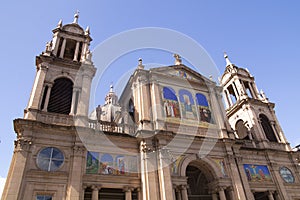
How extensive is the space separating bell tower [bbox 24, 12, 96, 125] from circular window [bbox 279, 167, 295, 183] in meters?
18.5

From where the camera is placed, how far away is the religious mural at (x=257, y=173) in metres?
19.5

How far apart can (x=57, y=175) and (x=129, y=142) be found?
5.34 metres

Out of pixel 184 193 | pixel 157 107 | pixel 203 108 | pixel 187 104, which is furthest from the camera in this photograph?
pixel 203 108

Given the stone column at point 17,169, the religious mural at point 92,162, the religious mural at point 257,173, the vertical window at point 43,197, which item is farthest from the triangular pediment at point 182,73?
the vertical window at point 43,197

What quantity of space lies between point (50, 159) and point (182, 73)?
14.8m

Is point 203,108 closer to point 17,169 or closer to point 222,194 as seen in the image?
point 222,194

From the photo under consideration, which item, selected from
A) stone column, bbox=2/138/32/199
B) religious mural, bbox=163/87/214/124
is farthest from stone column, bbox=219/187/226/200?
stone column, bbox=2/138/32/199

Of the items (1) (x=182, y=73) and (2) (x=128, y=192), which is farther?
(1) (x=182, y=73)

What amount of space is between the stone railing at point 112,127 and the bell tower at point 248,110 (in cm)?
1312

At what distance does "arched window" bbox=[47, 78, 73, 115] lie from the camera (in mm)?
17625

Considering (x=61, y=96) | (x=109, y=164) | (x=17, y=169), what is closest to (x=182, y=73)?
(x=61, y=96)

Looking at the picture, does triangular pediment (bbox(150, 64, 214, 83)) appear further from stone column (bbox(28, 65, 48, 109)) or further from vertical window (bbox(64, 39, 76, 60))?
stone column (bbox(28, 65, 48, 109))

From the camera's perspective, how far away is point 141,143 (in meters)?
16.8

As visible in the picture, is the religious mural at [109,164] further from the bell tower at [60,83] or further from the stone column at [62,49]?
the stone column at [62,49]
